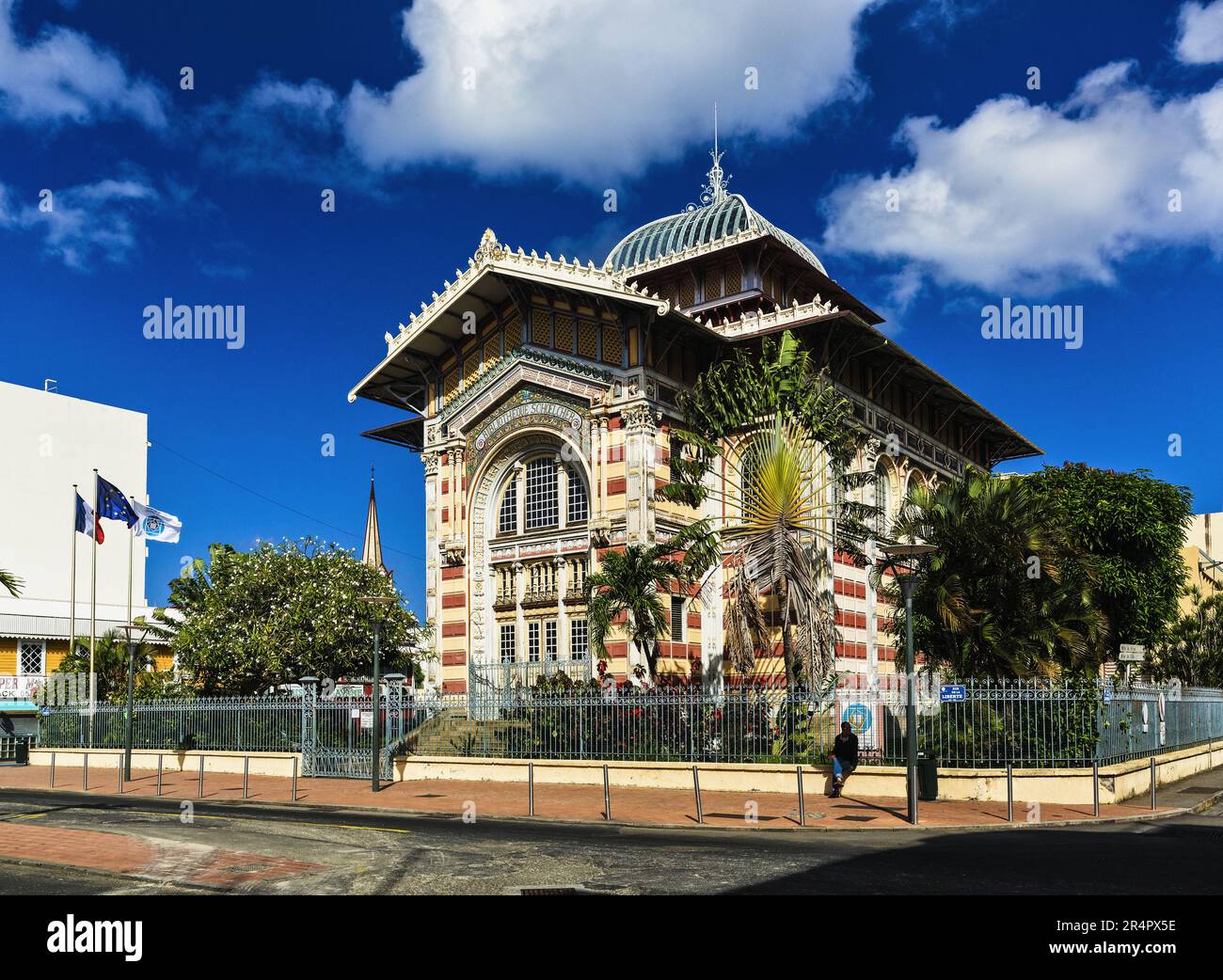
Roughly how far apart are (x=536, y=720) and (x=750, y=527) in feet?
24.4

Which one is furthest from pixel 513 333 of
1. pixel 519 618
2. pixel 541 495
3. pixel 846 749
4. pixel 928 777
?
pixel 928 777

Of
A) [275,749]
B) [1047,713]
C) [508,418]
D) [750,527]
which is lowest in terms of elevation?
[275,749]

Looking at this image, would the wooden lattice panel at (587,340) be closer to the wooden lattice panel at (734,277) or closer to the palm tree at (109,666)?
the wooden lattice panel at (734,277)

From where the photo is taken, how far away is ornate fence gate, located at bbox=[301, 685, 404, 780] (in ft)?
103

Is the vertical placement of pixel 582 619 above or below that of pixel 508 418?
below

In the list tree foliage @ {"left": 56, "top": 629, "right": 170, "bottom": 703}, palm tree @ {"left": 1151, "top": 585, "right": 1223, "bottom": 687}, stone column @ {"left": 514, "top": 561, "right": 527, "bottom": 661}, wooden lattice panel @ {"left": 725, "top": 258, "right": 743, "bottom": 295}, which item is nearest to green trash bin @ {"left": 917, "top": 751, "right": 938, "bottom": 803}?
stone column @ {"left": 514, "top": 561, "right": 527, "bottom": 661}

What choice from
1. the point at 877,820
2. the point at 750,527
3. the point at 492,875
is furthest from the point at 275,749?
the point at 492,875

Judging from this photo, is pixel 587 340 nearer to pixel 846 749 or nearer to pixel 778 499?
pixel 778 499

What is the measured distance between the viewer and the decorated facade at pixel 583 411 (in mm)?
35719

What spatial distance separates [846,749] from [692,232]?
25042 mm

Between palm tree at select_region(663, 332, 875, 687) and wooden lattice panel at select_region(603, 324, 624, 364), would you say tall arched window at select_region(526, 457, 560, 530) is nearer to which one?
wooden lattice panel at select_region(603, 324, 624, 364)

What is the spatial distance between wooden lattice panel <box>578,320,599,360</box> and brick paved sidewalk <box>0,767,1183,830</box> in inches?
569
